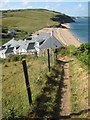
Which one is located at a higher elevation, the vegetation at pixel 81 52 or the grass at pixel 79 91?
the vegetation at pixel 81 52

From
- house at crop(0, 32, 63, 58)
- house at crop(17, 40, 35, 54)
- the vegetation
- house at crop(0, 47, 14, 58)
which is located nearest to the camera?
the vegetation

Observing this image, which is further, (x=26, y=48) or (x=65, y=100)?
(x=26, y=48)

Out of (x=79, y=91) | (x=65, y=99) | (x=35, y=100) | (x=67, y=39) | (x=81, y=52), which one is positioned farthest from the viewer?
(x=67, y=39)

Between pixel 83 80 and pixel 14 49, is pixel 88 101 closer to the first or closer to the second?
pixel 83 80

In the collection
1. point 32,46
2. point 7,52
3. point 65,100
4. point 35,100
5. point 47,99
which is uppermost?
A: point 32,46

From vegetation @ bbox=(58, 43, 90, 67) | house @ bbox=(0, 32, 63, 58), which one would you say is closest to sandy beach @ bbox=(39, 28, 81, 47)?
house @ bbox=(0, 32, 63, 58)

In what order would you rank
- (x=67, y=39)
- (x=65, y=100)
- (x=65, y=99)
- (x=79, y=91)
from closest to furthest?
(x=65, y=100) → (x=65, y=99) → (x=79, y=91) → (x=67, y=39)

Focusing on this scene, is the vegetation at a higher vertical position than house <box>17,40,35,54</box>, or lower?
higher

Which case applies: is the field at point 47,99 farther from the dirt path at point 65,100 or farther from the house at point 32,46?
the house at point 32,46

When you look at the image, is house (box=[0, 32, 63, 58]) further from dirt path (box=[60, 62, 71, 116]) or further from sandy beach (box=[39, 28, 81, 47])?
dirt path (box=[60, 62, 71, 116])

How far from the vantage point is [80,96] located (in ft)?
50.4

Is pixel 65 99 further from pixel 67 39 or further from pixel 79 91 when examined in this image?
pixel 67 39

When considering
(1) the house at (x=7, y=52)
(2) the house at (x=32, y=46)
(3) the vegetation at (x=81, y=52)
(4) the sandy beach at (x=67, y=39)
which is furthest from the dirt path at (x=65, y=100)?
(4) the sandy beach at (x=67, y=39)

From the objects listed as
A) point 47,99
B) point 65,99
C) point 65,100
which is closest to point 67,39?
point 65,99
